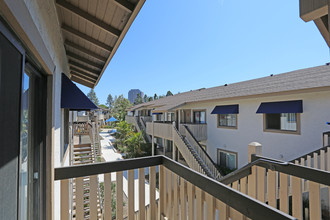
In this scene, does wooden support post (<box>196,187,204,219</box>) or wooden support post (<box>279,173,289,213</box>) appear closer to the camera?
wooden support post (<box>196,187,204,219</box>)

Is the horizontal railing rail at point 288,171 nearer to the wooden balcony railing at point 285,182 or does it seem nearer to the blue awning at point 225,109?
the wooden balcony railing at point 285,182

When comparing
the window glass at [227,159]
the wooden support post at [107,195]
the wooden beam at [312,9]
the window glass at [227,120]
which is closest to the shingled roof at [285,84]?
the window glass at [227,120]

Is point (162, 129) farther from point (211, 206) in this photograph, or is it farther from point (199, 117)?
point (211, 206)

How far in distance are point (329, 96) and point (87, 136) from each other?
12796 mm

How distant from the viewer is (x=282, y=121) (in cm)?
697

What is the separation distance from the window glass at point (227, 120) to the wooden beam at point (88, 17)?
25.5 ft

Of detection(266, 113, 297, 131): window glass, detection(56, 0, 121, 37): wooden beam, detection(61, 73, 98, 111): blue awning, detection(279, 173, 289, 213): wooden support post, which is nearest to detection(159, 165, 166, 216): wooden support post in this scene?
detection(279, 173, 289, 213): wooden support post

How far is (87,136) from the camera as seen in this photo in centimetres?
1156

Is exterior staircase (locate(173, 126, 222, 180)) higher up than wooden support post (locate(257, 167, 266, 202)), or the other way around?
wooden support post (locate(257, 167, 266, 202))

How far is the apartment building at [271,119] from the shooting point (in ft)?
19.3

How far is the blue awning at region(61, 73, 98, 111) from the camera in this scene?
3.57m

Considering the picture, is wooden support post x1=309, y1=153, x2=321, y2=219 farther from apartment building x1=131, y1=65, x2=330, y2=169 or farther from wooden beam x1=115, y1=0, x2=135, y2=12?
apartment building x1=131, y1=65, x2=330, y2=169

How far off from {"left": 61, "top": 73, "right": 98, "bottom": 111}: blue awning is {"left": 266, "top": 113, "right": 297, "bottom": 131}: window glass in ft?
24.2

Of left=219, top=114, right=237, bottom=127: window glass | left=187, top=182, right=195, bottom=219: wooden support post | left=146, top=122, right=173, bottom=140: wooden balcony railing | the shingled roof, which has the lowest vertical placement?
left=146, top=122, right=173, bottom=140: wooden balcony railing
